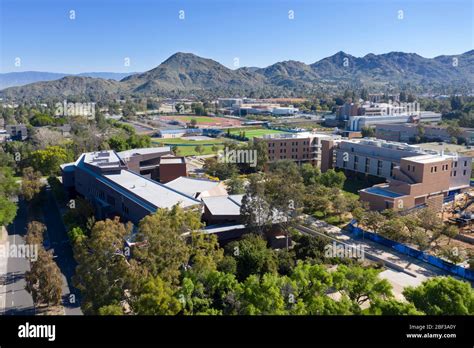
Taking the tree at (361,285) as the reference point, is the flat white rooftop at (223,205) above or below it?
above

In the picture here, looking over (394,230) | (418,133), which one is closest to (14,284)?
(394,230)

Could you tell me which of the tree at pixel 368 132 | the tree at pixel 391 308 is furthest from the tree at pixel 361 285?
the tree at pixel 368 132

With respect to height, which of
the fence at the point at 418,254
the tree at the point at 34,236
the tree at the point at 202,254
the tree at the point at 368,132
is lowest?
the fence at the point at 418,254

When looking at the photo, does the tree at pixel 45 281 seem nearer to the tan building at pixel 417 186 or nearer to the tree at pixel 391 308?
the tree at pixel 391 308

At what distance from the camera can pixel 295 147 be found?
2914 cm

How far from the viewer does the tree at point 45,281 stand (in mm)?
10031

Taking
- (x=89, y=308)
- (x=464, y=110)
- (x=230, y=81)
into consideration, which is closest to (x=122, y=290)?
(x=89, y=308)

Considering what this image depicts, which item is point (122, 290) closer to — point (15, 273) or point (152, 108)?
point (15, 273)

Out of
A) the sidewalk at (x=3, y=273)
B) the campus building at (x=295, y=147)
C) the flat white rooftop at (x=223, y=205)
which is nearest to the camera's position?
the sidewalk at (x=3, y=273)

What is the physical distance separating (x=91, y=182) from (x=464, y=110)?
52.6m

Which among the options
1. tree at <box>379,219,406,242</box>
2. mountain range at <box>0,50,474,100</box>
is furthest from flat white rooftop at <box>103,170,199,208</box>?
mountain range at <box>0,50,474,100</box>

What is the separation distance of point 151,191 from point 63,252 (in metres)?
3.91

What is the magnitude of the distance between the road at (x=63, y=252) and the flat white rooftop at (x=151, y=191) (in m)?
3.00

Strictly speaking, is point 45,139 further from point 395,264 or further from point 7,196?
point 395,264
